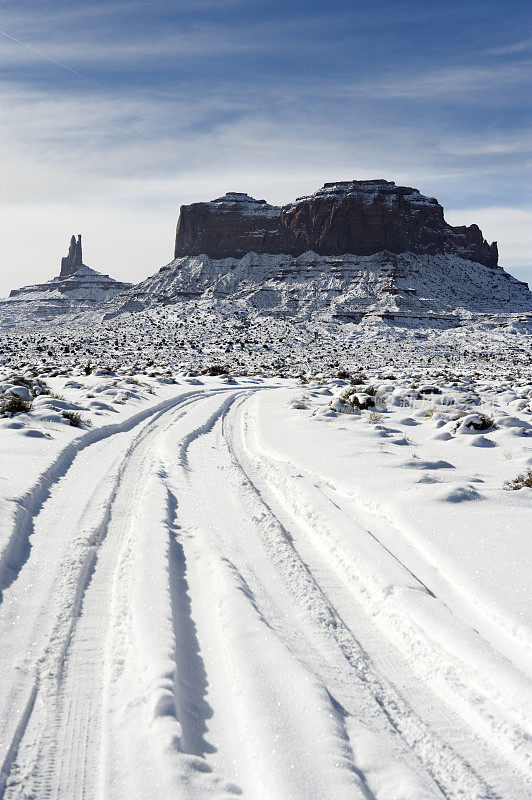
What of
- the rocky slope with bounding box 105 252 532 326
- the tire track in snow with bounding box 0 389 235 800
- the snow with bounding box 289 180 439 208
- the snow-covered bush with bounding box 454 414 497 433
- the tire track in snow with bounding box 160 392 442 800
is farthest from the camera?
the snow with bounding box 289 180 439 208

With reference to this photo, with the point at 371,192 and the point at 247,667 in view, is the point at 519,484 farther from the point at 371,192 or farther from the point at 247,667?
the point at 371,192

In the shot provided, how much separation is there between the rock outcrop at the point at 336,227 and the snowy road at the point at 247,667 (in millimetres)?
135844

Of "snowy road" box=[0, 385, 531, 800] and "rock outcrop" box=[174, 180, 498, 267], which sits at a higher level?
"rock outcrop" box=[174, 180, 498, 267]

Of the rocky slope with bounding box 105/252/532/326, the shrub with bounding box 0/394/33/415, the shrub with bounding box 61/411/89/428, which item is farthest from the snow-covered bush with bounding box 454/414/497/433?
the rocky slope with bounding box 105/252/532/326

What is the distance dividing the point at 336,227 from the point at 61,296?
92.8 meters

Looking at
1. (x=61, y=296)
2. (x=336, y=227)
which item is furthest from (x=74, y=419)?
(x=61, y=296)

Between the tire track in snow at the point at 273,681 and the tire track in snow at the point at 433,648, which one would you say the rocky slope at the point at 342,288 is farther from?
the tire track in snow at the point at 273,681

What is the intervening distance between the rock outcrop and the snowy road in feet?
446

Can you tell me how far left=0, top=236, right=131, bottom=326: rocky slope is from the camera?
139750 mm

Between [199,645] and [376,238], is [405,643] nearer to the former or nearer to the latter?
[199,645]

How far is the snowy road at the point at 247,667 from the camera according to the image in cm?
220

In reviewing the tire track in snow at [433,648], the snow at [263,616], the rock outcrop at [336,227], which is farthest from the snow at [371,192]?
the tire track in snow at [433,648]

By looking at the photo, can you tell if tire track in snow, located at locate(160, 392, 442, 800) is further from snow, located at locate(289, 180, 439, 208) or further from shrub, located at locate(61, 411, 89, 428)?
snow, located at locate(289, 180, 439, 208)

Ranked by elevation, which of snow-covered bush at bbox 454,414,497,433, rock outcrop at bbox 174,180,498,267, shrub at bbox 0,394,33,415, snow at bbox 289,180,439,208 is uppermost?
snow at bbox 289,180,439,208
